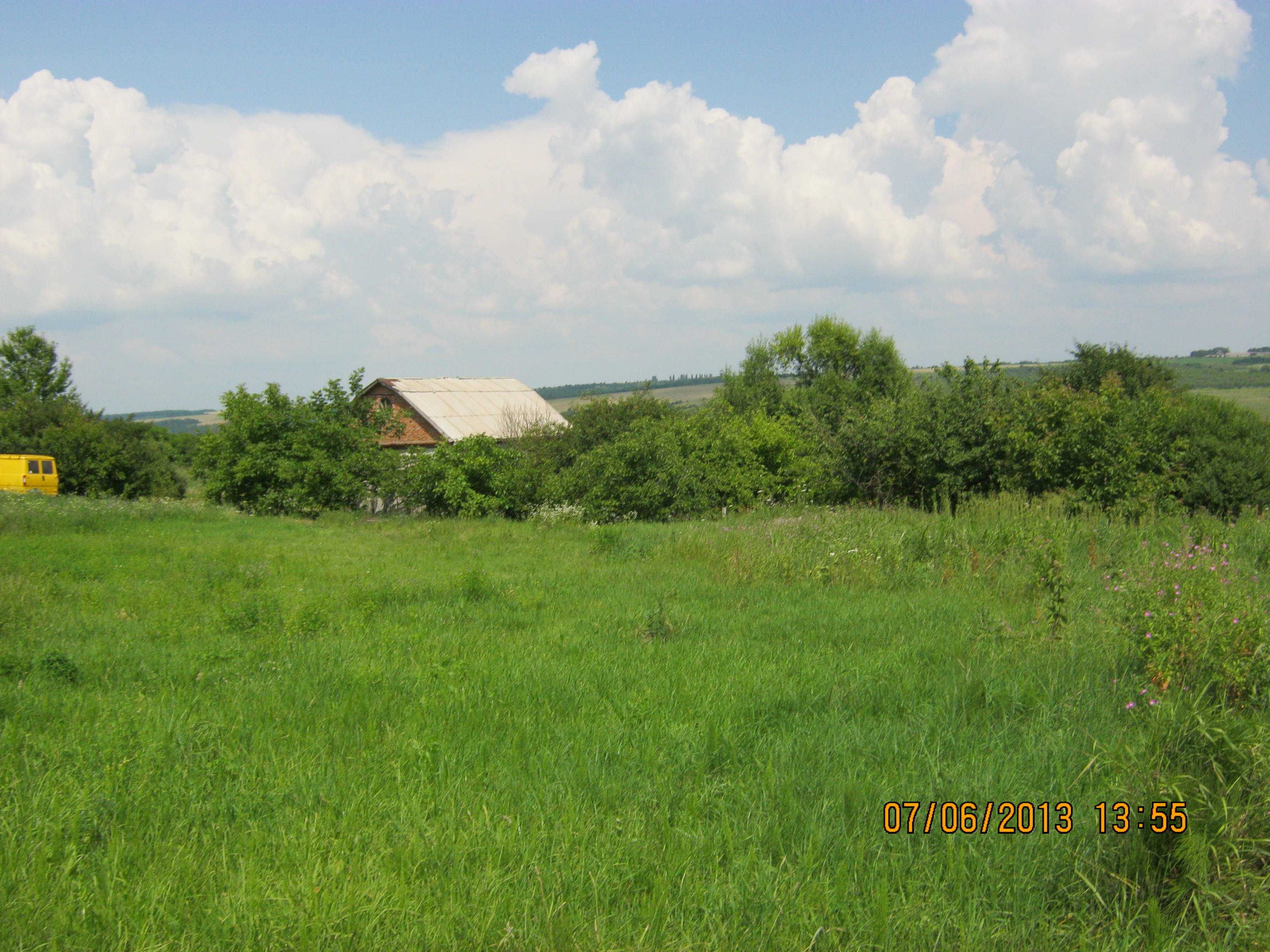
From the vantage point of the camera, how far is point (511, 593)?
10477 millimetres

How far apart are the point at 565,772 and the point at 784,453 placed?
2253cm

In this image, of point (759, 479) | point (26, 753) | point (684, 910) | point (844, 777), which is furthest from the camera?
point (759, 479)

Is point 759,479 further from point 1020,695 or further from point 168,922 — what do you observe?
point 168,922

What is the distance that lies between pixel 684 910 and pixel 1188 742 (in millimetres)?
2537

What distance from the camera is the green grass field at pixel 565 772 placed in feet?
10.7

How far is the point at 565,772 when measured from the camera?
4.51 metres

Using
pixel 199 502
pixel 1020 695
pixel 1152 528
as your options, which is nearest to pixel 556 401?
pixel 199 502

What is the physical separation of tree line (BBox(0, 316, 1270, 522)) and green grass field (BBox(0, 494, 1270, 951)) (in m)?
9.19

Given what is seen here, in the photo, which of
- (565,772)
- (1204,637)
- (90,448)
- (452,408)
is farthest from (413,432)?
(1204,637)

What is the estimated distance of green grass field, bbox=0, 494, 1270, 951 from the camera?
129 inches
